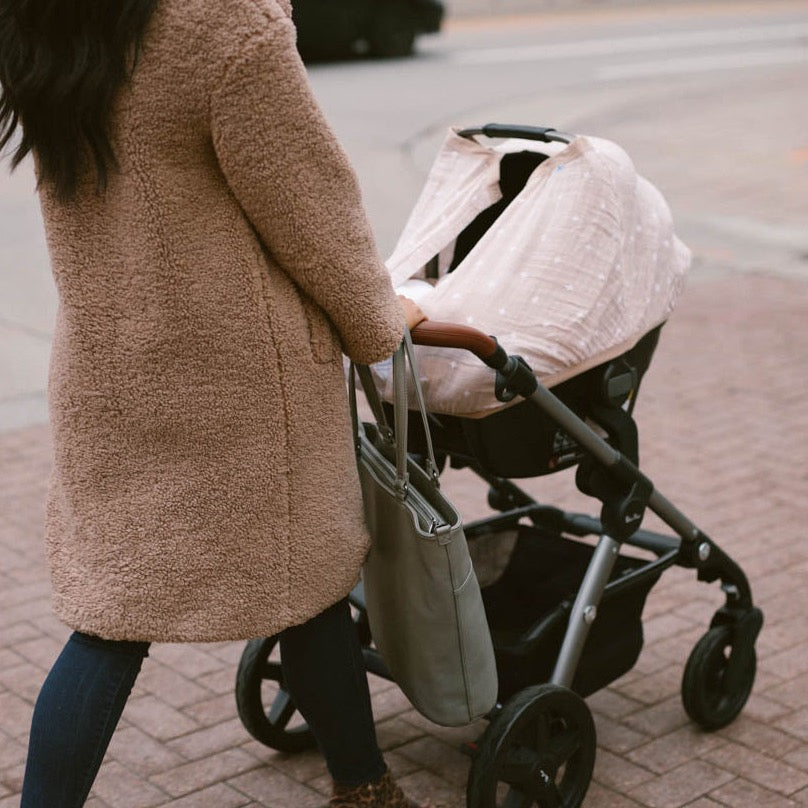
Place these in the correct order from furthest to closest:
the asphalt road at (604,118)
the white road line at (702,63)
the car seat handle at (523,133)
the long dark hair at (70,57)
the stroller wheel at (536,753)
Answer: the white road line at (702,63) < the asphalt road at (604,118) < the car seat handle at (523,133) < the stroller wheel at (536,753) < the long dark hair at (70,57)

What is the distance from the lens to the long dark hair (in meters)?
2.24

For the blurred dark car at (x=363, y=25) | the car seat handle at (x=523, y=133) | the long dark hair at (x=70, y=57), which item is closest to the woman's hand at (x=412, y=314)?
the car seat handle at (x=523, y=133)

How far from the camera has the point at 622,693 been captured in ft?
12.0

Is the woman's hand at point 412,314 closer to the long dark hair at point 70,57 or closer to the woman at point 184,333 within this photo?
the woman at point 184,333

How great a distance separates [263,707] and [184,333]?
1.26m

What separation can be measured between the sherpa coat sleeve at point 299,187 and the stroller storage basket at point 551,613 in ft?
2.86

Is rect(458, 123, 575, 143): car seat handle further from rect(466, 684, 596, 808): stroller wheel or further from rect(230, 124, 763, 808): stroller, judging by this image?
rect(466, 684, 596, 808): stroller wheel

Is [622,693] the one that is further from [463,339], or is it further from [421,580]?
[463,339]

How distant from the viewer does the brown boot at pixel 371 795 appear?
9.38ft

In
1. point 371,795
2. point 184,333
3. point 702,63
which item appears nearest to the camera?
point 184,333

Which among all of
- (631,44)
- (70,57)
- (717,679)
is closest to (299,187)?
(70,57)

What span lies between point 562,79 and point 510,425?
13.6 meters

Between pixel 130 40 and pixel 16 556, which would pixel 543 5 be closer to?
pixel 16 556

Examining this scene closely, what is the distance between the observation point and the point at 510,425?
2.95 m
